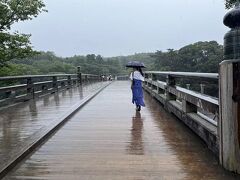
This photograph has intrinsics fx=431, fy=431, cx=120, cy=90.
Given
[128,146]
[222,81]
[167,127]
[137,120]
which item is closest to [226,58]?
[222,81]

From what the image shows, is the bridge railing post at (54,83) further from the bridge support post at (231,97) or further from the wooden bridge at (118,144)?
the bridge support post at (231,97)

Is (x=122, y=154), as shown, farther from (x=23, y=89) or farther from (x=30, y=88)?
(x=30, y=88)

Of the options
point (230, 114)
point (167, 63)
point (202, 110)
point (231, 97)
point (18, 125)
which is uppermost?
point (167, 63)

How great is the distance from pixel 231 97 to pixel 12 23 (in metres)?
21.4

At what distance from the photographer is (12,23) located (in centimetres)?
2462

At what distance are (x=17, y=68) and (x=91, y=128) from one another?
17.8 meters

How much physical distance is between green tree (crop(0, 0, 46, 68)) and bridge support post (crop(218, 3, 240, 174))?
1981 cm

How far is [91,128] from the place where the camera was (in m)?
8.84

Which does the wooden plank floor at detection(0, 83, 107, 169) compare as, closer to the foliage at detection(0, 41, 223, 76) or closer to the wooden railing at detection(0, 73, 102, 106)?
the wooden railing at detection(0, 73, 102, 106)

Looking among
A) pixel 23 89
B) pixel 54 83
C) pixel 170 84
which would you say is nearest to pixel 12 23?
pixel 54 83

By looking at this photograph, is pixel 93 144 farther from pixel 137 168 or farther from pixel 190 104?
pixel 190 104

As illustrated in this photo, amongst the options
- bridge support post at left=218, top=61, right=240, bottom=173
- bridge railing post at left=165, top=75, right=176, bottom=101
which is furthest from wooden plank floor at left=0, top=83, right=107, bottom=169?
bridge railing post at left=165, top=75, right=176, bottom=101

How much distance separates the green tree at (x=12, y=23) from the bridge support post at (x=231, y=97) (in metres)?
19.8

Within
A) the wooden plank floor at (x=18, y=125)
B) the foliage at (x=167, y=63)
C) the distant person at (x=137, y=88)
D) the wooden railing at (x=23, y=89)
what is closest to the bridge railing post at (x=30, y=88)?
the wooden railing at (x=23, y=89)
